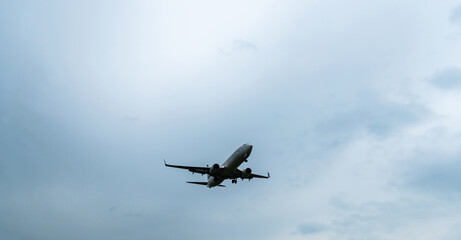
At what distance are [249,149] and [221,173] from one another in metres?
11.6

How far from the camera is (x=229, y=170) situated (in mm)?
87625

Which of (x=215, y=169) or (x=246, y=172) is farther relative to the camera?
(x=246, y=172)

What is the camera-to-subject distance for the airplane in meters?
81.4

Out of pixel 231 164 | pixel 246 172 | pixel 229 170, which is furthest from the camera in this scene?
pixel 246 172

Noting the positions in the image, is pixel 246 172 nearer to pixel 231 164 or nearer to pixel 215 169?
pixel 215 169

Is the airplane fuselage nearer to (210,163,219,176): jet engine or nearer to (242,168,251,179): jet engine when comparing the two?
(210,163,219,176): jet engine

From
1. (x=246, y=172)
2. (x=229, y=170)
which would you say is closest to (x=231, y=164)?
(x=229, y=170)

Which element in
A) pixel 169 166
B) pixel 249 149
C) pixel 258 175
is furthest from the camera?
pixel 258 175

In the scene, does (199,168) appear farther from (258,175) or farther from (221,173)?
(258,175)

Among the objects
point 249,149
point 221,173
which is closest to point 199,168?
point 221,173

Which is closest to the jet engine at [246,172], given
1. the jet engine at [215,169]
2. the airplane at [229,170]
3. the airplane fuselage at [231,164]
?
the airplane at [229,170]

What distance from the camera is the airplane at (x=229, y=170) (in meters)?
81.4

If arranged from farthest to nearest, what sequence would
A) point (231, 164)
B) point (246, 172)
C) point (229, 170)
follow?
point (246, 172) < point (229, 170) < point (231, 164)

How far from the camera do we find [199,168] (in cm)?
9300
